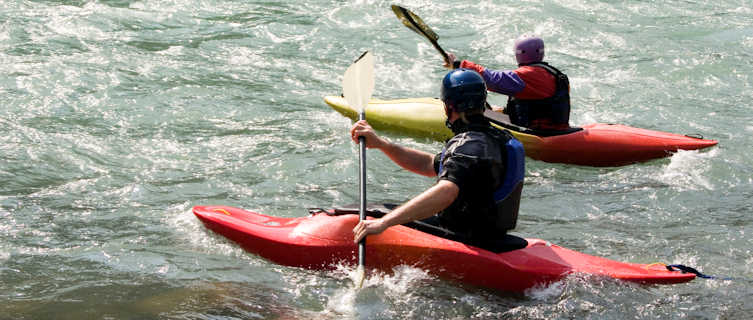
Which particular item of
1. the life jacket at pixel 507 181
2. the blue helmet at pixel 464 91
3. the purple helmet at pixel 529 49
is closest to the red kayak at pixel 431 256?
the life jacket at pixel 507 181

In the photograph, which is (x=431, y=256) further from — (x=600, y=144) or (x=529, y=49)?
(x=600, y=144)

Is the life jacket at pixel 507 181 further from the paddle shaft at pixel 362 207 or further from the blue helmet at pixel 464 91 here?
the paddle shaft at pixel 362 207

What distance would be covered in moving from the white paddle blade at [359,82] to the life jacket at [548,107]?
211cm

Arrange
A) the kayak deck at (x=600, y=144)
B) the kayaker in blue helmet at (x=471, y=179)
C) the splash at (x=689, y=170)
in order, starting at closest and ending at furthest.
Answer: the kayaker in blue helmet at (x=471, y=179) < the splash at (x=689, y=170) < the kayak deck at (x=600, y=144)

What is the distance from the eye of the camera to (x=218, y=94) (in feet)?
28.4

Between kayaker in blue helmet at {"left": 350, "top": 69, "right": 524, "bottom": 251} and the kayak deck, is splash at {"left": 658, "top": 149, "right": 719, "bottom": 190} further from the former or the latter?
kayaker in blue helmet at {"left": 350, "top": 69, "right": 524, "bottom": 251}

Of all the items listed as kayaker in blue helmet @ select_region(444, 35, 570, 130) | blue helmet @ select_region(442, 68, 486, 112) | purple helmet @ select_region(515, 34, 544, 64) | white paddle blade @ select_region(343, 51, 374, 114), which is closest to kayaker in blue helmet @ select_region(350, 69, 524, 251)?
blue helmet @ select_region(442, 68, 486, 112)

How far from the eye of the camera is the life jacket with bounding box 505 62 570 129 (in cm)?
678

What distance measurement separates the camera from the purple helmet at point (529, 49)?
6.75 metres

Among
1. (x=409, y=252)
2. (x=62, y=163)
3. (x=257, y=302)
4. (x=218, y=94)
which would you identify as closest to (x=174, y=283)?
(x=257, y=302)

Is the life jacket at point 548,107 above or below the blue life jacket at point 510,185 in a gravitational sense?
below

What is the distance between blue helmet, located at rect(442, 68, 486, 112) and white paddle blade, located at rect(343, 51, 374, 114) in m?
1.28

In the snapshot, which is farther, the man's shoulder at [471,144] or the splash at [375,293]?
the splash at [375,293]

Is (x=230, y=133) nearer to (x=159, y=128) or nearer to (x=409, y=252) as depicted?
(x=159, y=128)
